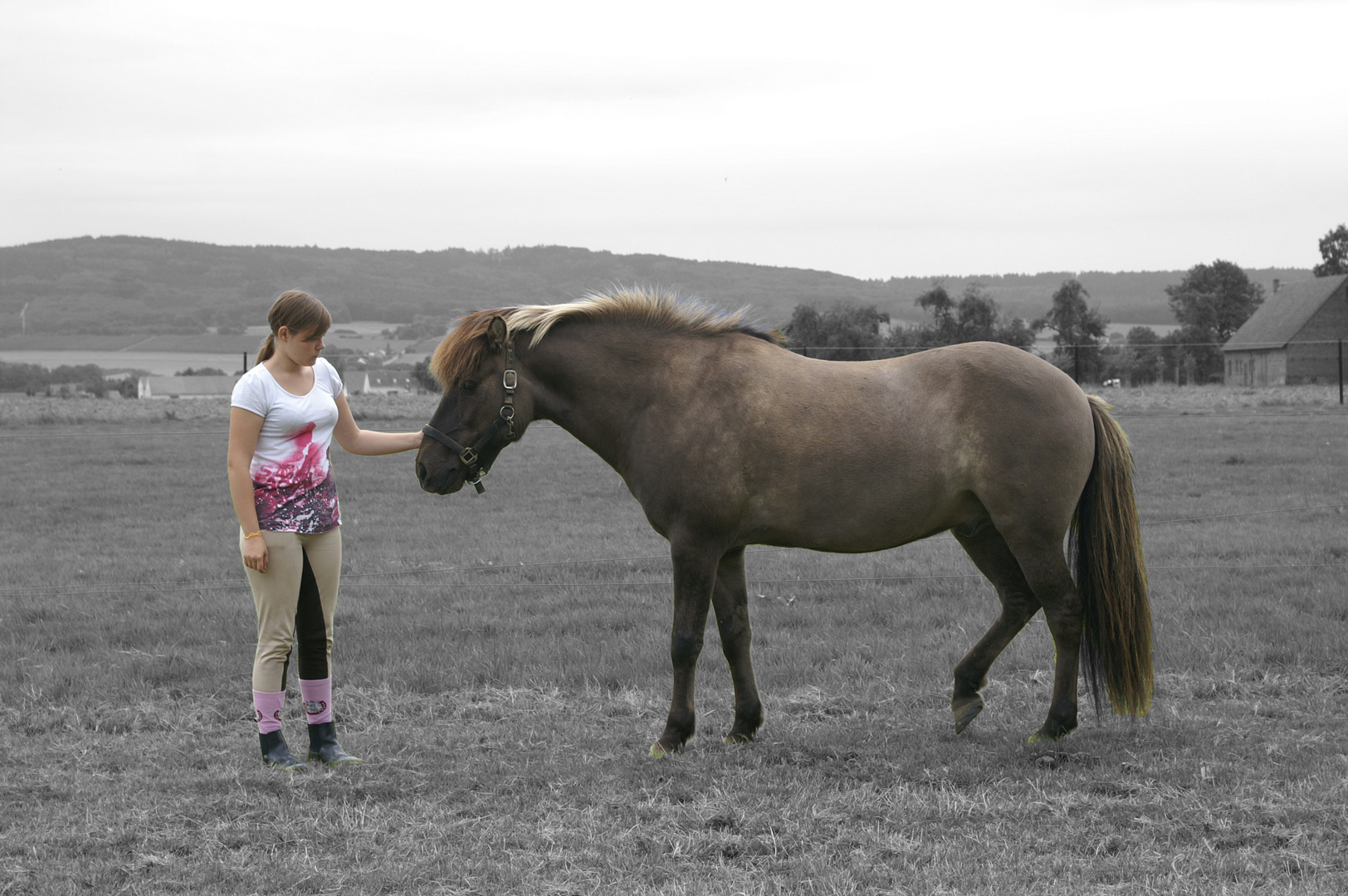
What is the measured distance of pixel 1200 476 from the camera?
45.9 ft

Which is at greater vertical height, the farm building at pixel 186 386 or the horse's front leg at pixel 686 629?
the farm building at pixel 186 386

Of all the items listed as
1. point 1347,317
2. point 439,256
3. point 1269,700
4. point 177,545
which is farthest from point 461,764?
point 439,256

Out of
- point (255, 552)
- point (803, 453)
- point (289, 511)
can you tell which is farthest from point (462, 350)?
point (803, 453)

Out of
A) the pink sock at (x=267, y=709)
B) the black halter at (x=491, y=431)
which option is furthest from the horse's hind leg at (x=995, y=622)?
the pink sock at (x=267, y=709)

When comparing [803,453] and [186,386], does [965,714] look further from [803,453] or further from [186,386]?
[186,386]

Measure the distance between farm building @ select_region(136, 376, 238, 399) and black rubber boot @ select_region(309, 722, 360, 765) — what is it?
34.8 metres

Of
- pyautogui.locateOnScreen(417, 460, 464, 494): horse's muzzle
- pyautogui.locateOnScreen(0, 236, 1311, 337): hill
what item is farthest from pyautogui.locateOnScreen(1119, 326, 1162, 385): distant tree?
pyautogui.locateOnScreen(417, 460, 464, 494): horse's muzzle

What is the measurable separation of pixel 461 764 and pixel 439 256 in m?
102

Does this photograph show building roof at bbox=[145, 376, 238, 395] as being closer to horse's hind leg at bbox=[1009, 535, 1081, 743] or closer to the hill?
the hill

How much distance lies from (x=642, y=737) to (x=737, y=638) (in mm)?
638

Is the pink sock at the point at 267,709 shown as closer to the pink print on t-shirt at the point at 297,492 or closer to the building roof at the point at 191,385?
the pink print on t-shirt at the point at 297,492

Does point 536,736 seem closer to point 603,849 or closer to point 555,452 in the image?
point 603,849

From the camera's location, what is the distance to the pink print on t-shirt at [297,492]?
4.51 metres

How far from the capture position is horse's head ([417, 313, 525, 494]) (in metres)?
4.84
